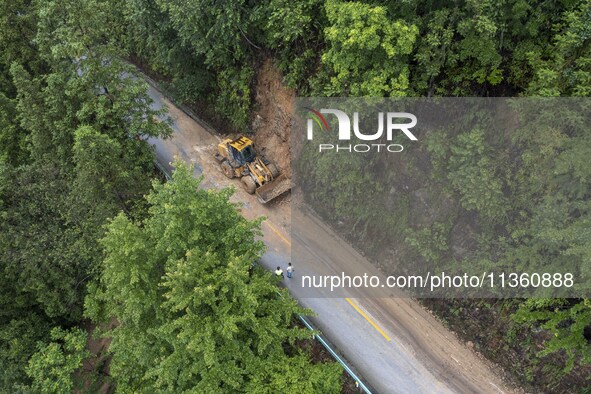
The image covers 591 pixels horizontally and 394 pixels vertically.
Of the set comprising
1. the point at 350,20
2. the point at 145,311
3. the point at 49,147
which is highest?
the point at 350,20

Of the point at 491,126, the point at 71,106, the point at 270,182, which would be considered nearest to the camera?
the point at 491,126

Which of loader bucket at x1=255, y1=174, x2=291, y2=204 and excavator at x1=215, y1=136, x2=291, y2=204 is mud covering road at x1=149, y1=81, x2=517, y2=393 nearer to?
loader bucket at x1=255, y1=174, x2=291, y2=204

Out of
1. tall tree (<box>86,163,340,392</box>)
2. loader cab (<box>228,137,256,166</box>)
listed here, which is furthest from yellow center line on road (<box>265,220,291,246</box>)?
tall tree (<box>86,163,340,392</box>)

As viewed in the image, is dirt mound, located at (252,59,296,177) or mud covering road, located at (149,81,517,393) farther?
dirt mound, located at (252,59,296,177)

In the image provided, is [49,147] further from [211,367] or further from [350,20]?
[350,20]

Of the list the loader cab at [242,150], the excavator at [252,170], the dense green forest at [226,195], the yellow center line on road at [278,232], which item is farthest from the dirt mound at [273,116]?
Answer: the yellow center line on road at [278,232]

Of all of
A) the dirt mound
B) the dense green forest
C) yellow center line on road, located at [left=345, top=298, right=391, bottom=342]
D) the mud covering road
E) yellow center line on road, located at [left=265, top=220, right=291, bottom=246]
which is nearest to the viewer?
the dense green forest

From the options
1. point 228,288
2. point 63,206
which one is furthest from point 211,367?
point 63,206

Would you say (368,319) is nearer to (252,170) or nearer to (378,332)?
(378,332)
